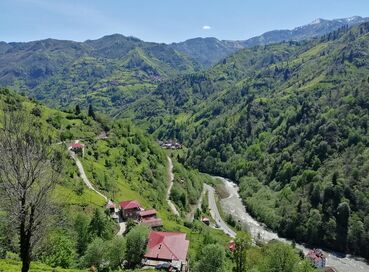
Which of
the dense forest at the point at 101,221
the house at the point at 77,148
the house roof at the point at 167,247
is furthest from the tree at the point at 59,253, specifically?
the house at the point at 77,148

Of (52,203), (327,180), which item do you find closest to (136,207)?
(52,203)

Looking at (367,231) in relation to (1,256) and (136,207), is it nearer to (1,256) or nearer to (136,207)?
(136,207)

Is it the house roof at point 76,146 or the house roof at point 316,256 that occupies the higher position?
the house roof at point 76,146

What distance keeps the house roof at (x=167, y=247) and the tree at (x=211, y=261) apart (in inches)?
215

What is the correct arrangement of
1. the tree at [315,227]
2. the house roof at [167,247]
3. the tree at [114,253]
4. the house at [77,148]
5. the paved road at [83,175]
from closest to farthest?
the tree at [114,253]
the house roof at [167,247]
the paved road at [83,175]
the house at [77,148]
the tree at [315,227]

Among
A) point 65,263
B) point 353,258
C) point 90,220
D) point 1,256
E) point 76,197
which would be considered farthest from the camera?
point 353,258

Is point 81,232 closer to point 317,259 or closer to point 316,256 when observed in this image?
point 317,259

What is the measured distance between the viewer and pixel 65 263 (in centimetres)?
6619

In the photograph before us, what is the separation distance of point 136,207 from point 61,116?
89.3 metres

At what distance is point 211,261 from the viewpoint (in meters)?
81.1

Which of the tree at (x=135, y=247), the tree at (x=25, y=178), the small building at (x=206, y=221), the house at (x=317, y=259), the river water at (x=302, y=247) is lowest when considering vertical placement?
the river water at (x=302, y=247)

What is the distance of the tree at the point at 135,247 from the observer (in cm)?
7969

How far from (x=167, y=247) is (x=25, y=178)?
55.0 metres

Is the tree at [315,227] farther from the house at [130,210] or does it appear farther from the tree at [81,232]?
the tree at [81,232]
